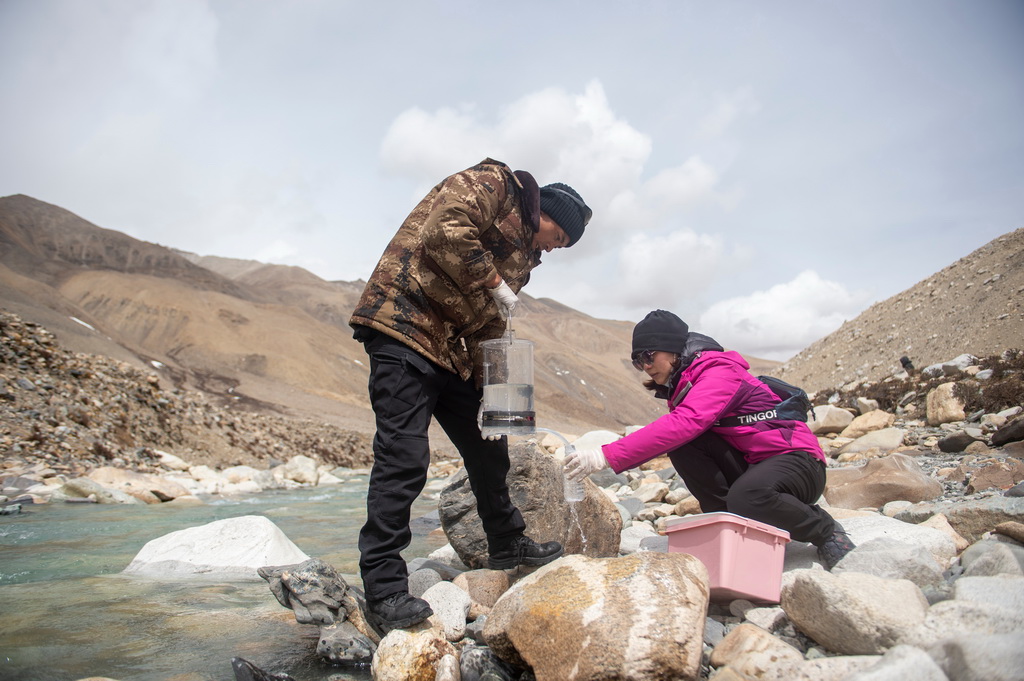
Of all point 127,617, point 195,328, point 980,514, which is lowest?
point 127,617

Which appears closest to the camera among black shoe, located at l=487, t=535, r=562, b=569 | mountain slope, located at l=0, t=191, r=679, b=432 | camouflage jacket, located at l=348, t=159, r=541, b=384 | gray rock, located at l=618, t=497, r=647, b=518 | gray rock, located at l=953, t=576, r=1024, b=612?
gray rock, located at l=953, t=576, r=1024, b=612

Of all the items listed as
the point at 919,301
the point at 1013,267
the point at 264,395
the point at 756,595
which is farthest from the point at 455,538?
the point at 264,395

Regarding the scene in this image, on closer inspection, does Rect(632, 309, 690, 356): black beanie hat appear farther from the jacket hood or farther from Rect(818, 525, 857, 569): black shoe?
Rect(818, 525, 857, 569): black shoe

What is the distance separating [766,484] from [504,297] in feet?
5.07

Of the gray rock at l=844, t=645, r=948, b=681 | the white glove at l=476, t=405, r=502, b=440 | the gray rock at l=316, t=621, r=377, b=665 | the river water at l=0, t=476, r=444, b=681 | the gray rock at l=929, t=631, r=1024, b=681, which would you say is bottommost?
the river water at l=0, t=476, r=444, b=681

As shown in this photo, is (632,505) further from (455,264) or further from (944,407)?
(944,407)

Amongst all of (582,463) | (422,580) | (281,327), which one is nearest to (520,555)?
(422,580)

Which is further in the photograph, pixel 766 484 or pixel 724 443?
pixel 724 443

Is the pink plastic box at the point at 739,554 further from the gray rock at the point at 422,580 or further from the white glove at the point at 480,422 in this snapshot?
the gray rock at the point at 422,580

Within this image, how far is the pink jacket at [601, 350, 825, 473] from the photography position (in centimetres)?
307

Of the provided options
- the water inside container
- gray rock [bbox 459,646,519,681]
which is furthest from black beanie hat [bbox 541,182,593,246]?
gray rock [bbox 459,646,519,681]

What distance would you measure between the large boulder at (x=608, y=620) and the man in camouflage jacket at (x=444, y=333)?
1.56ft

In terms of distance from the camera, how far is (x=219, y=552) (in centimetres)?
452

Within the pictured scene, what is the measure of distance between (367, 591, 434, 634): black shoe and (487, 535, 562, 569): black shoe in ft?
2.28
